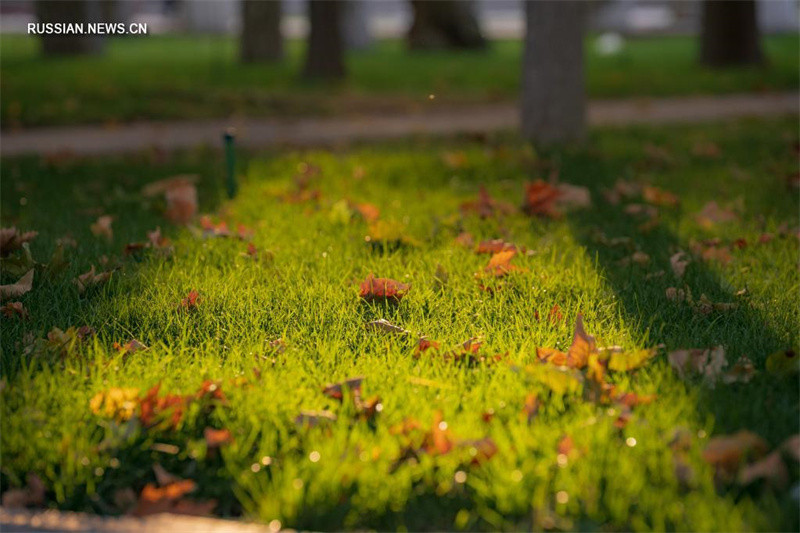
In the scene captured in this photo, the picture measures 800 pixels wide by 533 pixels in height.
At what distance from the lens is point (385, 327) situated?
12.6ft

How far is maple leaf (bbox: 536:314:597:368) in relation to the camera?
3.38 m

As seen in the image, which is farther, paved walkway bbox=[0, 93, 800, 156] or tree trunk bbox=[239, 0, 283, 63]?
tree trunk bbox=[239, 0, 283, 63]

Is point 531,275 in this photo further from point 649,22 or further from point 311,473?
point 649,22

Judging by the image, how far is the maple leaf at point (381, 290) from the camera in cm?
421

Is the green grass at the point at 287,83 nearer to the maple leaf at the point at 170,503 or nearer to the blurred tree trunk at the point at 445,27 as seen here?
the blurred tree trunk at the point at 445,27

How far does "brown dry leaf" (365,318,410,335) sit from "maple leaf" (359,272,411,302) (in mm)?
317

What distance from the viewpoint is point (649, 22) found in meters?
40.3

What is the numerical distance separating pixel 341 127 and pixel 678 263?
6747mm

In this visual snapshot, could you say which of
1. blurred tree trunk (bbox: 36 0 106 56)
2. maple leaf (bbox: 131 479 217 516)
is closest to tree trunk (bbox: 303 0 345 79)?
blurred tree trunk (bbox: 36 0 106 56)

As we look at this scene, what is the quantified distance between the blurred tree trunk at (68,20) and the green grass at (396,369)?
14.5 m

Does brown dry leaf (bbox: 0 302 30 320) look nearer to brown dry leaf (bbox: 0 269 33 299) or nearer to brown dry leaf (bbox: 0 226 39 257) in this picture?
brown dry leaf (bbox: 0 269 33 299)

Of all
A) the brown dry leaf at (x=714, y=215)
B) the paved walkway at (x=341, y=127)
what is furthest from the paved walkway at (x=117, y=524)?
the paved walkway at (x=341, y=127)

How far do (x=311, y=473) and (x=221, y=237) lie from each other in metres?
2.73

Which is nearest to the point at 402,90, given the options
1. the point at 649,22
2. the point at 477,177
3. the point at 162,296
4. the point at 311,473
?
the point at 477,177
